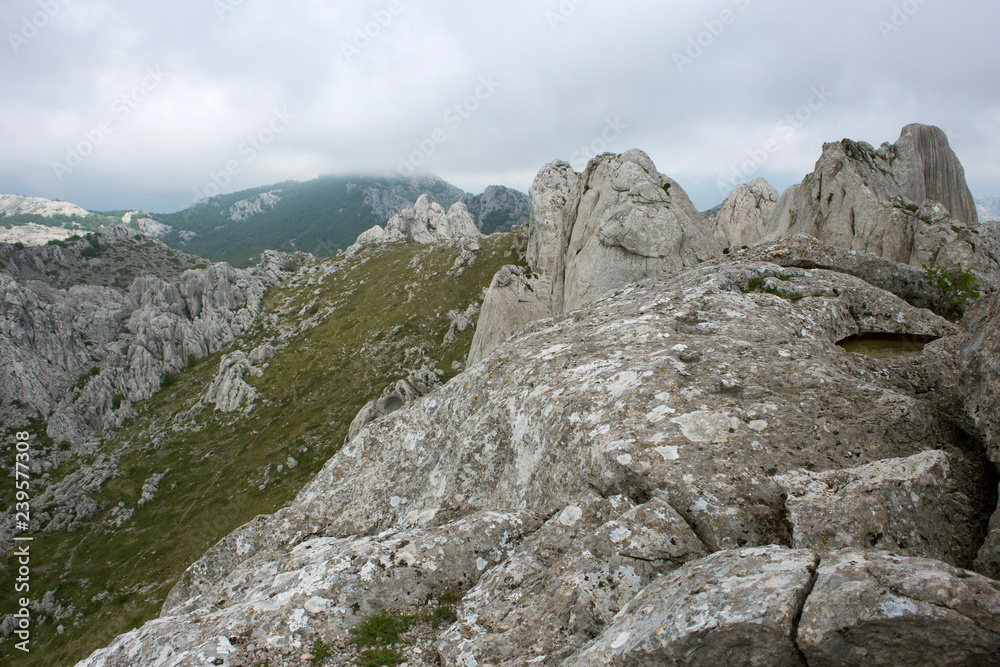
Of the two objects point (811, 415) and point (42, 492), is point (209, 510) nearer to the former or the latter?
point (42, 492)

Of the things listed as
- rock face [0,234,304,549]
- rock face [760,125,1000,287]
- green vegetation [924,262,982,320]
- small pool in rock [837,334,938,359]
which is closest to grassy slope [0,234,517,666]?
rock face [0,234,304,549]

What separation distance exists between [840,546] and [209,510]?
241 feet

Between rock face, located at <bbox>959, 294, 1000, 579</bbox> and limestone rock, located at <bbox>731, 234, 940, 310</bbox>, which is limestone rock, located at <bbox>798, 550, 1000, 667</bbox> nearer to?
rock face, located at <bbox>959, 294, 1000, 579</bbox>

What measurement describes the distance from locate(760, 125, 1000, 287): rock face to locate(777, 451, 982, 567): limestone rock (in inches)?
1429

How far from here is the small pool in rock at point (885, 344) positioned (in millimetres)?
11977

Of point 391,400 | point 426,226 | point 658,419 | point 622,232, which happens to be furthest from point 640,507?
point 426,226

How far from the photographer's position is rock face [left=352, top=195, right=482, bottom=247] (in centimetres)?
15800

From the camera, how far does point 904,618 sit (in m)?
3.74

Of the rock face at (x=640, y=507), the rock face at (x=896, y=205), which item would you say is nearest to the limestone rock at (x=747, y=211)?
the rock face at (x=896, y=205)

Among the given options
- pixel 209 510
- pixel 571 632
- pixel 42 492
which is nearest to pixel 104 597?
pixel 209 510

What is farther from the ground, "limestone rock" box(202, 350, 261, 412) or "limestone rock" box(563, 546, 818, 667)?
"limestone rock" box(563, 546, 818, 667)

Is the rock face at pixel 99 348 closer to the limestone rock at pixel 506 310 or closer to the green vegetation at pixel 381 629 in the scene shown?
the limestone rock at pixel 506 310

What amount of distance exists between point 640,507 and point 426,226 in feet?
532

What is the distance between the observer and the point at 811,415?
820cm
